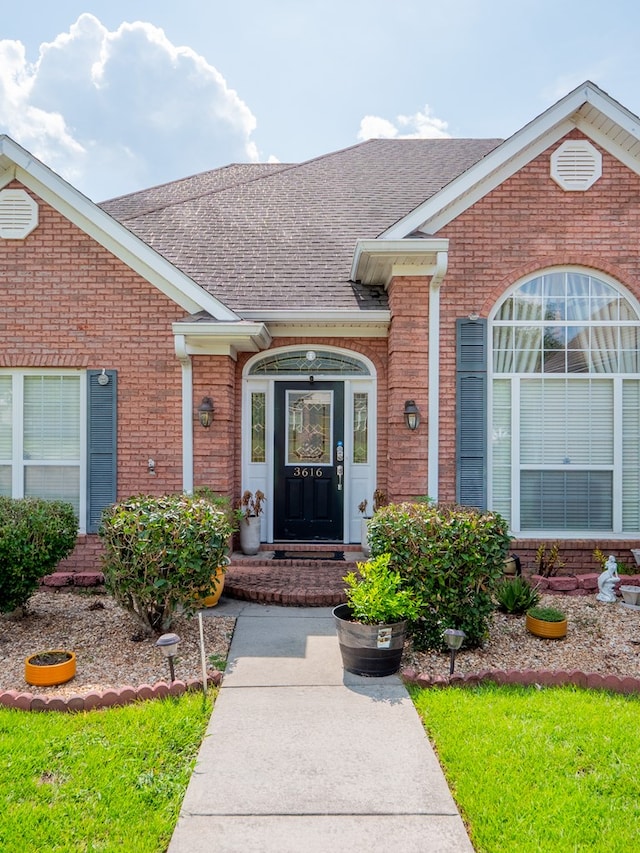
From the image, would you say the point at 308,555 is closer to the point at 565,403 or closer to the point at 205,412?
the point at 205,412

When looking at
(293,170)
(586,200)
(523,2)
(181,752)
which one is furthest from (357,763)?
(293,170)

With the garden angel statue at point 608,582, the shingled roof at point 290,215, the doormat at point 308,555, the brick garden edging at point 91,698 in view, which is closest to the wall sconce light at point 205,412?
the shingled roof at point 290,215

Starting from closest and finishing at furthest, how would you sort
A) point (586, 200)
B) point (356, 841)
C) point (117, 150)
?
point (356, 841)
point (586, 200)
point (117, 150)

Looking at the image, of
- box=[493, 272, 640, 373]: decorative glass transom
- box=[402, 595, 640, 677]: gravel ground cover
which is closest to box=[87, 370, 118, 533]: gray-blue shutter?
box=[402, 595, 640, 677]: gravel ground cover

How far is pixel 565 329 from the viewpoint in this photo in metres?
7.23

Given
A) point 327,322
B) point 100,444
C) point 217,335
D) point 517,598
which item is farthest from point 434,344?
point 100,444

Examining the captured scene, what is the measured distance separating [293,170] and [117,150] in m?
5.52

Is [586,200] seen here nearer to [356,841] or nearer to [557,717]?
[557,717]

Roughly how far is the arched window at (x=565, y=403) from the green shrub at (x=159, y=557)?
3954mm

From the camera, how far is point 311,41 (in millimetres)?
8422

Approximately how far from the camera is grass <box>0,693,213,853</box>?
9.06 feet

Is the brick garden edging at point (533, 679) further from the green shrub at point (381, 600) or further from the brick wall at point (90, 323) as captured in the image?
the brick wall at point (90, 323)

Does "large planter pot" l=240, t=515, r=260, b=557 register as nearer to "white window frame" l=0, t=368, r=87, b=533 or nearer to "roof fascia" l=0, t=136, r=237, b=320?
"white window frame" l=0, t=368, r=87, b=533

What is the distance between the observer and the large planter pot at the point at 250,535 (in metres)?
7.69
